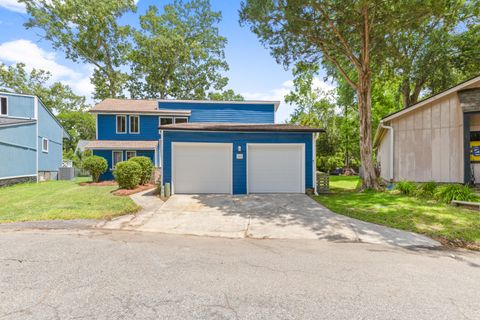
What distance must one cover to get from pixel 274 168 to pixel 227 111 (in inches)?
335

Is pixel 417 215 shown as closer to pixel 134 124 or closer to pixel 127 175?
pixel 127 175

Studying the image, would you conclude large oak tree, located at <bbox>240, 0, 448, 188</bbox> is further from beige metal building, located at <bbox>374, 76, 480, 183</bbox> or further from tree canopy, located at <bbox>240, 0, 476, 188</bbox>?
beige metal building, located at <bbox>374, 76, 480, 183</bbox>

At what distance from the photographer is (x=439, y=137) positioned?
10422 mm

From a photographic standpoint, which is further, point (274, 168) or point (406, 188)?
point (274, 168)

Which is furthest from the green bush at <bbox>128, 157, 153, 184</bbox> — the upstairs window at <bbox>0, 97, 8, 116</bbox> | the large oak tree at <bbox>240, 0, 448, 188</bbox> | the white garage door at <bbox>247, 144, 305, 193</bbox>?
the upstairs window at <bbox>0, 97, 8, 116</bbox>

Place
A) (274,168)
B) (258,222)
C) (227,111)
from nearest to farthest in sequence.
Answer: (258,222) < (274,168) < (227,111)

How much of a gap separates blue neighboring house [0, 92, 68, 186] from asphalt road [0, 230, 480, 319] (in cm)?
1161

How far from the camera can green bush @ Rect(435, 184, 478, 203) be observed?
784cm

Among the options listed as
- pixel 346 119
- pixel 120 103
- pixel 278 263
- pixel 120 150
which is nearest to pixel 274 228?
pixel 278 263

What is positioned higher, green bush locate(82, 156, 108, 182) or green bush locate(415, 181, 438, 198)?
green bush locate(82, 156, 108, 182)

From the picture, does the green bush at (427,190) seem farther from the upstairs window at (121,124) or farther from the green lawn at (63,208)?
the upstairs window at (121,124)

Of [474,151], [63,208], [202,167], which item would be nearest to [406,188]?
[474,151]

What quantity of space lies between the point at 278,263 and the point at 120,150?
53.5 ft

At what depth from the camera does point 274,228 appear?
6070 mm
